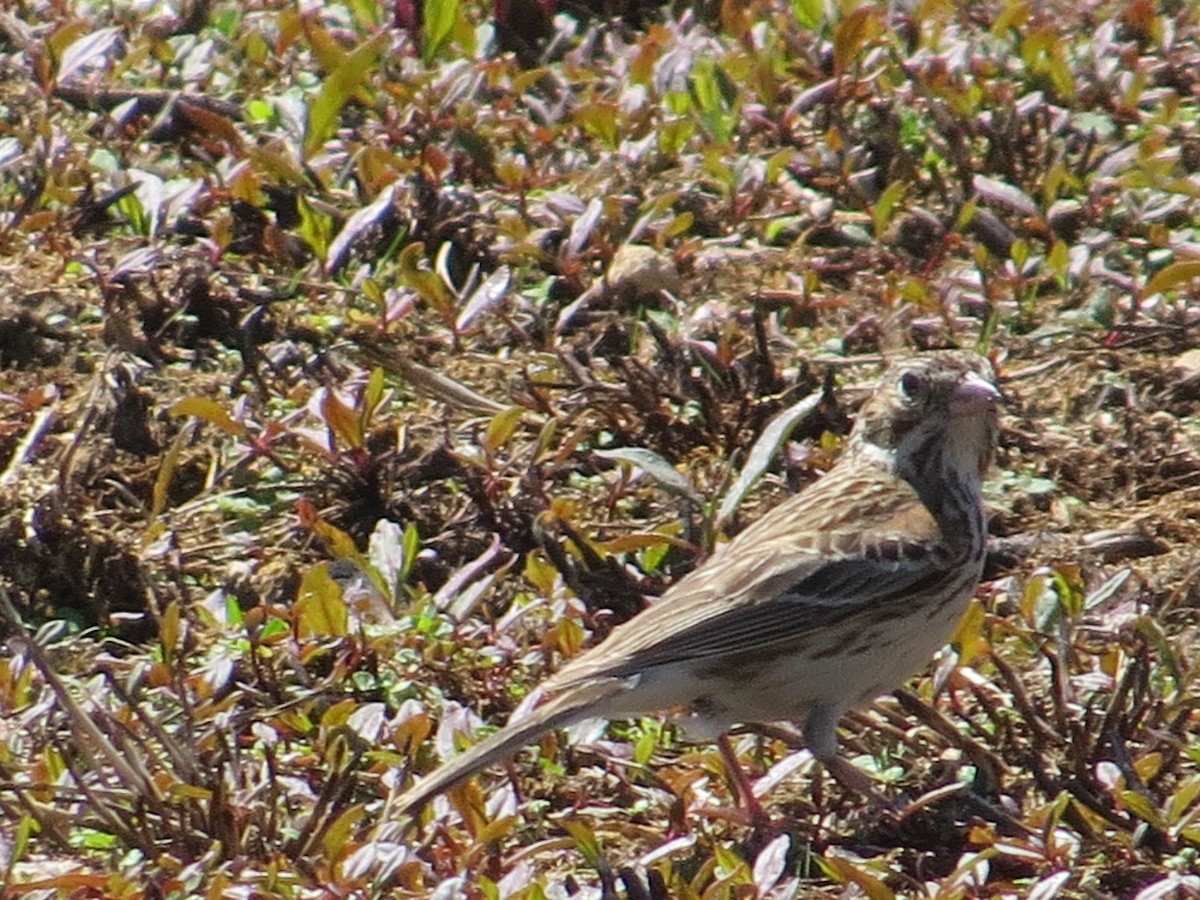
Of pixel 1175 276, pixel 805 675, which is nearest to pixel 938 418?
pixel 805 675

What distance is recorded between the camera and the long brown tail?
16.9 ft

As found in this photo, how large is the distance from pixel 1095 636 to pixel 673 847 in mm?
1513

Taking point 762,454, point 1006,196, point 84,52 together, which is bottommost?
point 762,454

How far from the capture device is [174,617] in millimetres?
5512

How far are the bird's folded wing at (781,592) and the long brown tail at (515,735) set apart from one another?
5 centimetres

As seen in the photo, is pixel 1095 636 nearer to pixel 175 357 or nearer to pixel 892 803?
pixel 892 803

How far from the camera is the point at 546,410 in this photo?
22.9ft

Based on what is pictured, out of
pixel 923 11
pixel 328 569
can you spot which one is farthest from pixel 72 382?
pixel 923 11

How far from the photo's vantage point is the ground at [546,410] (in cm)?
532

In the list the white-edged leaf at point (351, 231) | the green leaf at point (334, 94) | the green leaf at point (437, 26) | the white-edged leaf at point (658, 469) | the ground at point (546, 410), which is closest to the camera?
the ground at point (546, 410)

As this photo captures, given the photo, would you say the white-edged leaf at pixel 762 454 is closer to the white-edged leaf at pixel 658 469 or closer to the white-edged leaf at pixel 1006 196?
the white-edged leaf at pixel 658 469

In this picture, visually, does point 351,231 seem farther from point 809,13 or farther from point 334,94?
point 809,13

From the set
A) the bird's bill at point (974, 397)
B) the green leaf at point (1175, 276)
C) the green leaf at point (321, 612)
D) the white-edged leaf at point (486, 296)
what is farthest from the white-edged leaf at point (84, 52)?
the green leaf at point (1175, 276)

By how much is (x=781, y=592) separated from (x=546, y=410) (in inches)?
57.8
